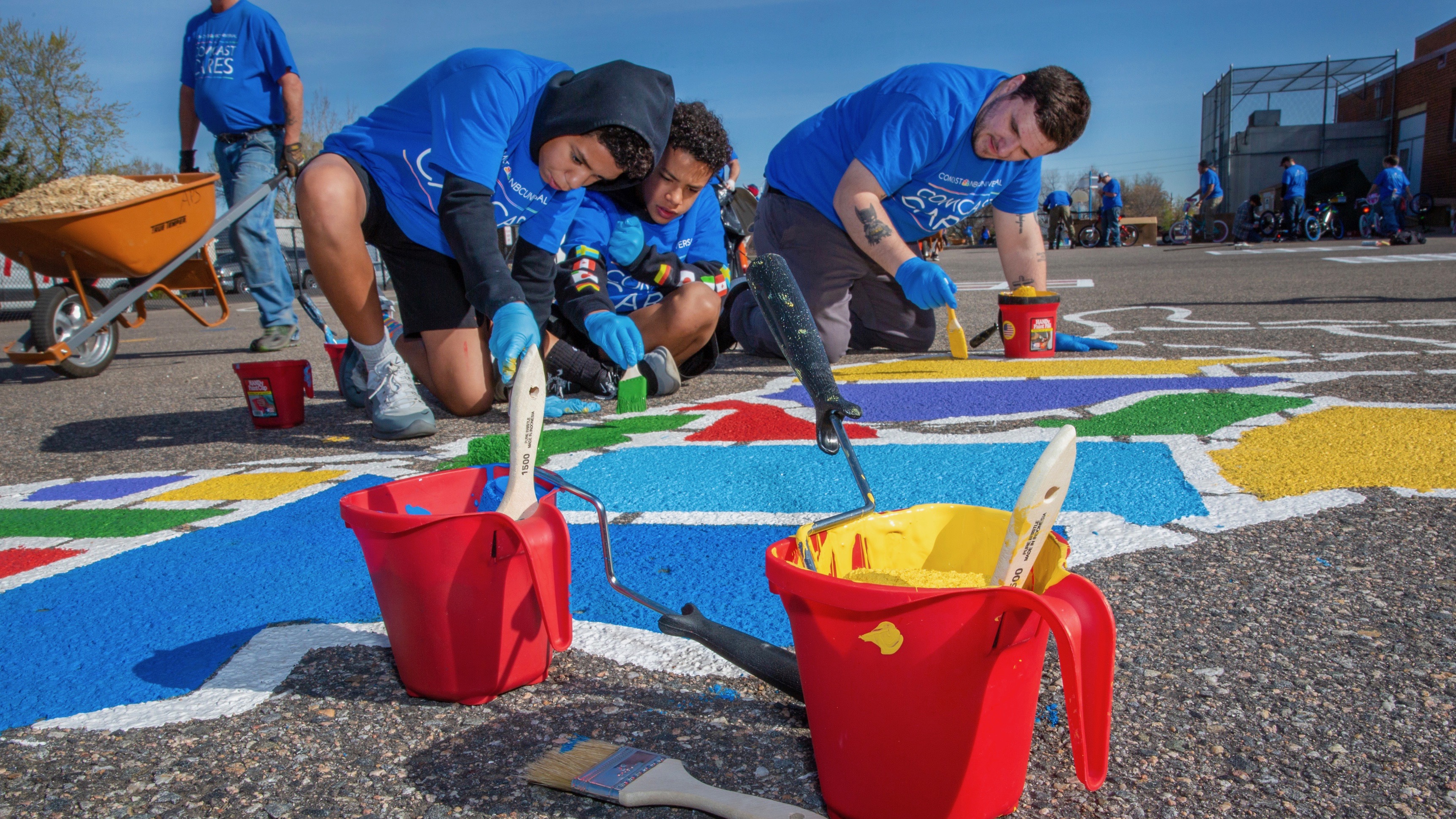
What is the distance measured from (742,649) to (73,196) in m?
5.53

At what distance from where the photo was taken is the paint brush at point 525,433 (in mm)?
1323

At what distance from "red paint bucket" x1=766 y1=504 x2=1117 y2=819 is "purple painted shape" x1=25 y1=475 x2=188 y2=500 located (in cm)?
263

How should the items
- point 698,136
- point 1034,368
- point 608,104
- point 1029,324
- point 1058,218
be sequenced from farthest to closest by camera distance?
point 1058,218, point 1029,324, point 1034,368, point 698,136, point 608,104

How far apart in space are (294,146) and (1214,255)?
15407 mm

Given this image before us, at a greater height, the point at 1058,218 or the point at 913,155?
the point at 1058,218

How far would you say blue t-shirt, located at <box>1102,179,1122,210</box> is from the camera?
24328 millimetres

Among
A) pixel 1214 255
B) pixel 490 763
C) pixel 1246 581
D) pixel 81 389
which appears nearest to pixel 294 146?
pixel 81 389

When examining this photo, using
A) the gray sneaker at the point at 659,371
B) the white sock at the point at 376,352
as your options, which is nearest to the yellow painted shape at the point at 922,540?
the white sock at the point at 376,352

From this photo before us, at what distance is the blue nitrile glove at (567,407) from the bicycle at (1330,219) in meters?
23.7

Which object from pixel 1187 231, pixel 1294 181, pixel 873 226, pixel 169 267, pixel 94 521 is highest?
pixel 1294 181

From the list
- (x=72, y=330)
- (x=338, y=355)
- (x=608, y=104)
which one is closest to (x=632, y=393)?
(x=608, y=104)

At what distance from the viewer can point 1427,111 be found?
27.5 m

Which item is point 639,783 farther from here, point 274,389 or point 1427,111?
point 1427,111

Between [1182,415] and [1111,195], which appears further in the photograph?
[1111,195]
